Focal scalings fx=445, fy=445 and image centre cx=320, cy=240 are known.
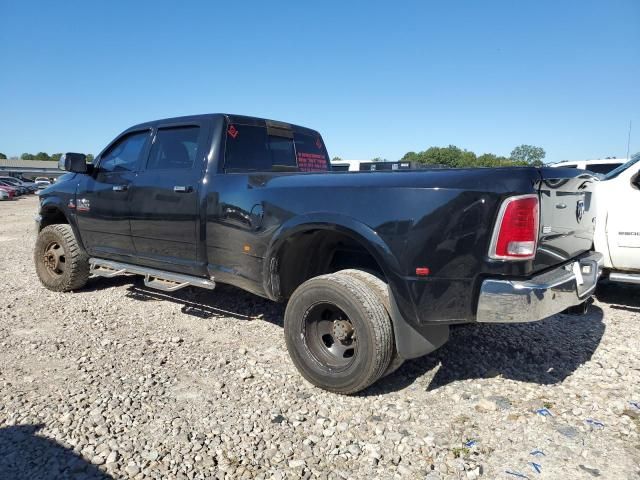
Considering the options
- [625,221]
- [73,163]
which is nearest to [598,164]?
[625,221]

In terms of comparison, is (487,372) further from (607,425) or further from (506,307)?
(506,307)

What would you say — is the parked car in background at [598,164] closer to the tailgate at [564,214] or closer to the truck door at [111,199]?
the tailgate at [564,214]

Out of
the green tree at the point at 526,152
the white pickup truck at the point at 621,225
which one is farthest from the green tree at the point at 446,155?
the white pickup truck at the point at 621,225

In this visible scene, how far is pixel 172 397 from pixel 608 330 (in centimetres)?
391

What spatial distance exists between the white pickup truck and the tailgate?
199cm

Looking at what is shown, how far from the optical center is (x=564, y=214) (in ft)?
9.00

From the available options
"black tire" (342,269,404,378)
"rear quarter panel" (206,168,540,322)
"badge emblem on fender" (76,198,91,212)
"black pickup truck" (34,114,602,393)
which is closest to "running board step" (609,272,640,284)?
"black pickup truck" (34,114,602,393)

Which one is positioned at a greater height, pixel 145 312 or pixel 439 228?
pixel 439 228

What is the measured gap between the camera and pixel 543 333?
4051 mm

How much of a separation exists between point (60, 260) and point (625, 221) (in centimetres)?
636

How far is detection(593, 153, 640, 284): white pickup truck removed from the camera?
4.71m

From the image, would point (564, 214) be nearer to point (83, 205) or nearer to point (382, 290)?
point (382, 290)

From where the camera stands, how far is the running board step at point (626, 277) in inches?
181

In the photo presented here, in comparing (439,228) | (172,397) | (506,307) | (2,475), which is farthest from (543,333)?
(2,475)
